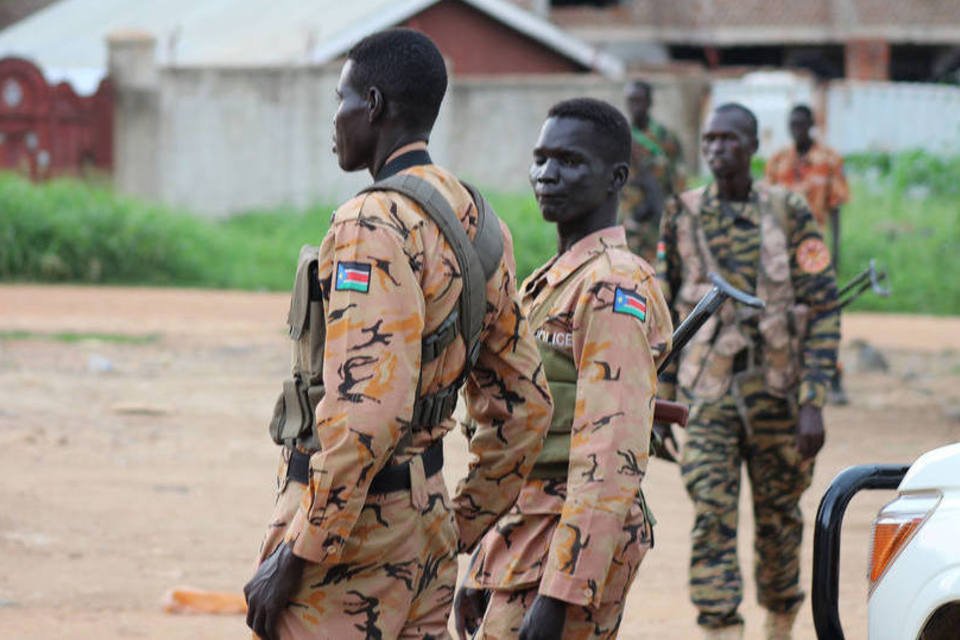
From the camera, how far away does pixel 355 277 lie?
2.88 metres

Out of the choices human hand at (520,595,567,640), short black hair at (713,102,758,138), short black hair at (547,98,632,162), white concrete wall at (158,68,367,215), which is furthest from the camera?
white concrete wall at (158,68,367,215)

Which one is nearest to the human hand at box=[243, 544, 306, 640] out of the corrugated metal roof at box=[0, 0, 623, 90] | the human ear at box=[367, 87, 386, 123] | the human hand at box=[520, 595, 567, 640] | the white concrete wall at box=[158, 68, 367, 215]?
the human hand at box=[520, 595, 567, 640]

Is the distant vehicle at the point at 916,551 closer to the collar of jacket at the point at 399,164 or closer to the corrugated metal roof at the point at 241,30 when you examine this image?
the collar of jacket at the point at 399,164

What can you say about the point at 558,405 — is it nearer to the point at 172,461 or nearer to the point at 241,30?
the point at 172,461

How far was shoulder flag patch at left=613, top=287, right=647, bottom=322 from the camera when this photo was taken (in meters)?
3.56

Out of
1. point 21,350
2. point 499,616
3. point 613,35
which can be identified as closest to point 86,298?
point 21,350

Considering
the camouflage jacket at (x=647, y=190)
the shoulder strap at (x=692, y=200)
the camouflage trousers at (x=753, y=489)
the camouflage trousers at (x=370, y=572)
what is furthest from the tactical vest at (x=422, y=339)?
the camouflage jacket at (x=647, y=190)

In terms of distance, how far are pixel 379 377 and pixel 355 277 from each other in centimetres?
19

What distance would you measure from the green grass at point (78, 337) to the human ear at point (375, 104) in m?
10.2

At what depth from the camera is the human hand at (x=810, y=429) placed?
545 centimetres

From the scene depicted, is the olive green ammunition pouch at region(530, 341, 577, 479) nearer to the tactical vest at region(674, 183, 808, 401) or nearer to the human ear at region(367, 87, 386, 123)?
the human ear at region(367, 87, 386, 123)

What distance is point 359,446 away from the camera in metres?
2.84

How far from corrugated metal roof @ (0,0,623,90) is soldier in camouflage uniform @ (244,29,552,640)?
1928 centimetres

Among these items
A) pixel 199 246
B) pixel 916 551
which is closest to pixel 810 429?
pixel 916 551
